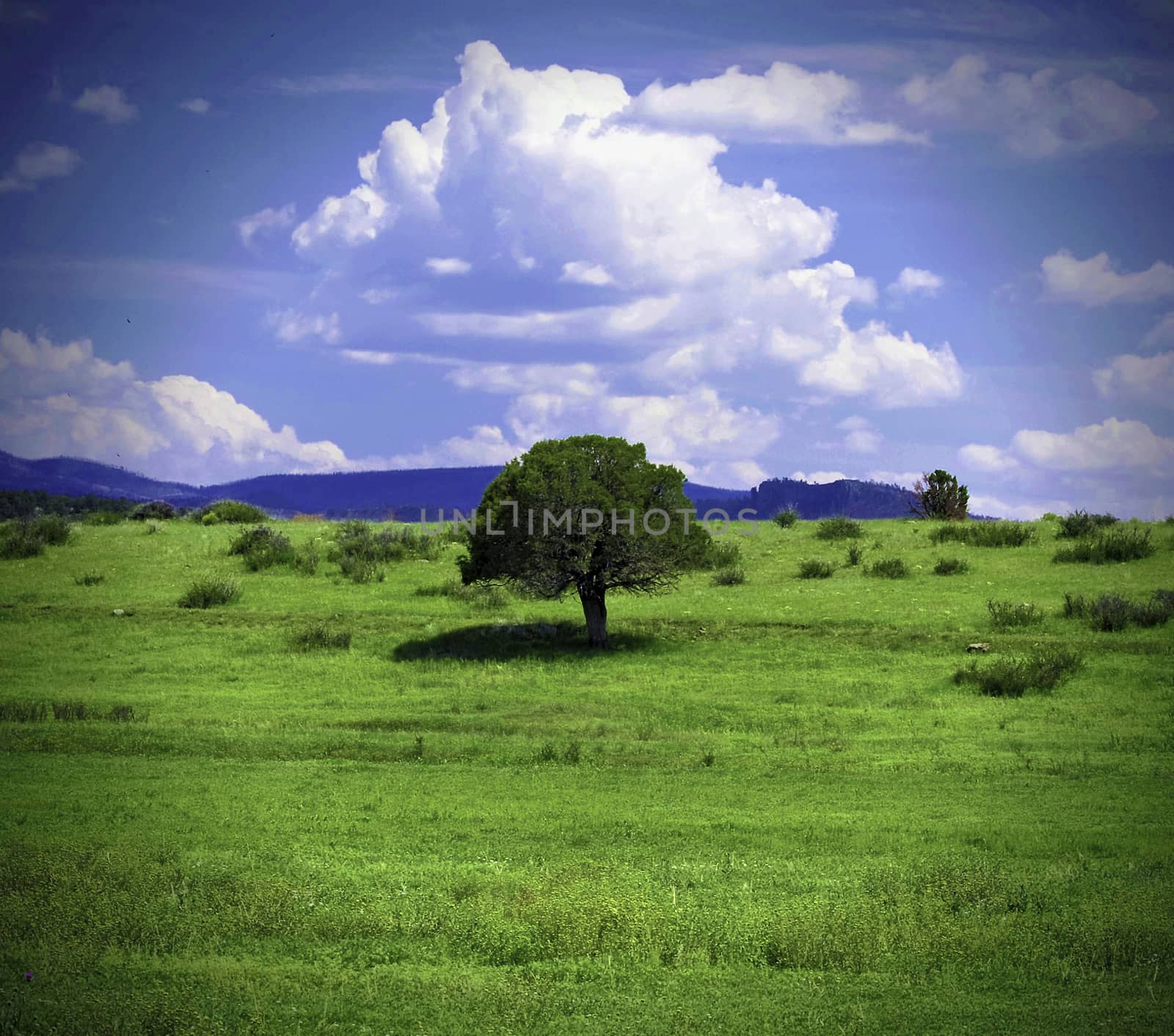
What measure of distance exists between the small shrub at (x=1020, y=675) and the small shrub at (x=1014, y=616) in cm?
443

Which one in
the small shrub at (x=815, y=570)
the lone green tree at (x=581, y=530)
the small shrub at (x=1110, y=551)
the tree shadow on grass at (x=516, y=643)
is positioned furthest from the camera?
the small shrub at (x=815, y=570)

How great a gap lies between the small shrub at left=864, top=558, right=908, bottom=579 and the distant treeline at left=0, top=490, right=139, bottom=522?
51570 millimetres

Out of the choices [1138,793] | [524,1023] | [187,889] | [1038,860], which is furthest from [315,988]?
[1138,793]

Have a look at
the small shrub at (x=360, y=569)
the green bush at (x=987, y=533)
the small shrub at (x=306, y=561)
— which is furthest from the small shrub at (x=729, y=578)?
the small shrub at (x=306, y=561)

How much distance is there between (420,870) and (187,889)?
91.9 inches

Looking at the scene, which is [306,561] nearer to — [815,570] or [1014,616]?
[815,570]

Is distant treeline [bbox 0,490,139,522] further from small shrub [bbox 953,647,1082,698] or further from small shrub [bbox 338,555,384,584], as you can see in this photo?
small shrub [bbox 953,647,1082,698]

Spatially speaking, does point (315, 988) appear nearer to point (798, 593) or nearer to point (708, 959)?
point (708, 959)

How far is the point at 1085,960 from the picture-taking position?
9398mm

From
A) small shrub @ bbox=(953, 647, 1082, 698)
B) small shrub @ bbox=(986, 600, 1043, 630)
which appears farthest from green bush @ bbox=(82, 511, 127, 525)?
small shrub @ bbox=(953, 647, 1082, 698)

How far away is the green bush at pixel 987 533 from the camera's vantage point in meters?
41.7

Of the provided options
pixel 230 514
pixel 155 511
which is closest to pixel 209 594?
pixel 230 514

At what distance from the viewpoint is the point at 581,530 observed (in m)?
28.9

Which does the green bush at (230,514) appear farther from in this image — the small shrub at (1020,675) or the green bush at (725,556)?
the small shrub at (1020,675)
